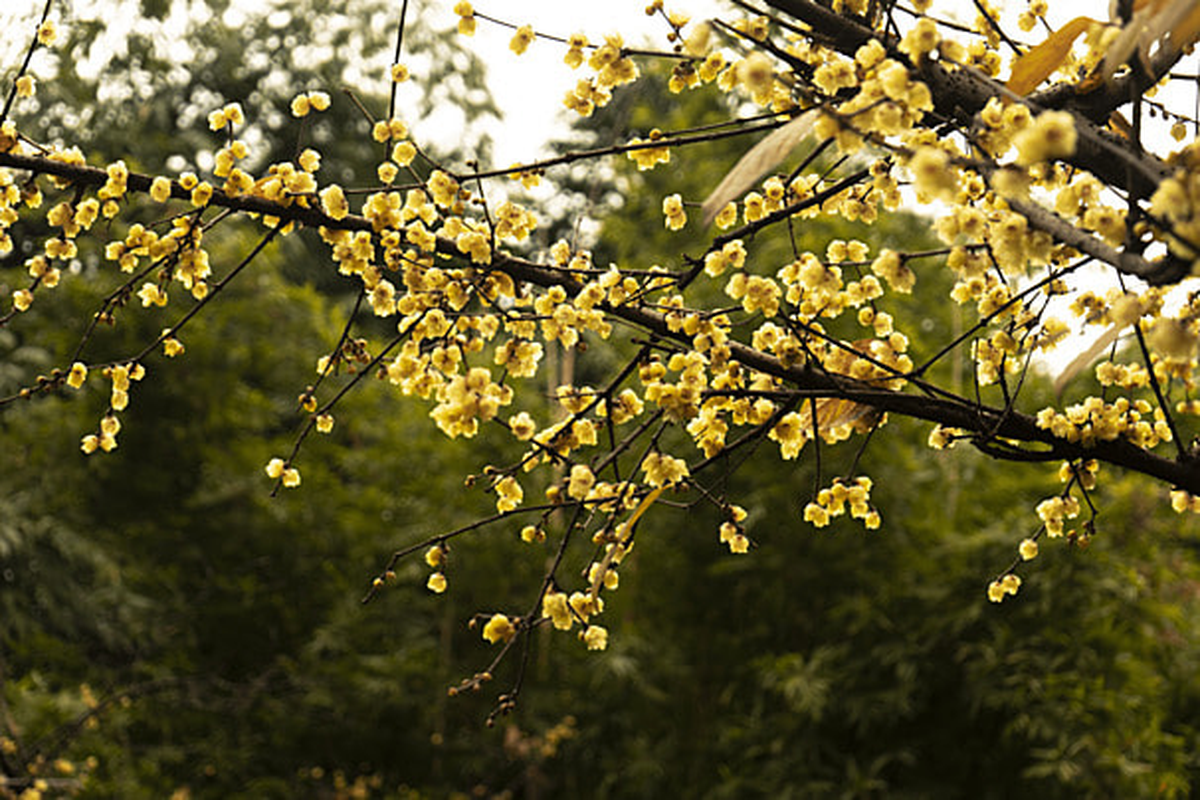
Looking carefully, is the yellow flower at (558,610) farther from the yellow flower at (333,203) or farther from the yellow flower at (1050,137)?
the yellow flower at (1050,137)

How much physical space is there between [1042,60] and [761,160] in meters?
0.24

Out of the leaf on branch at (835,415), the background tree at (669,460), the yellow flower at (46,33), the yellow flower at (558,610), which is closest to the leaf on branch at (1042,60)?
the background tree at (669,460)

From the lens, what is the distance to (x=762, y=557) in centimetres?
327

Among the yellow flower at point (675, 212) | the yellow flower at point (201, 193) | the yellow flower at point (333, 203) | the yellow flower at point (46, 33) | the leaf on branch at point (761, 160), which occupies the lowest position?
the leaf on branch at point (761, 160)

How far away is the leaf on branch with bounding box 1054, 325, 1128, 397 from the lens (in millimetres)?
725

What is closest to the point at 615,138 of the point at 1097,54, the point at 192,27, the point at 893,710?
the point at 1097,54

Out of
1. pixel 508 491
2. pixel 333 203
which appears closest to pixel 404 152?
pixel 333 203

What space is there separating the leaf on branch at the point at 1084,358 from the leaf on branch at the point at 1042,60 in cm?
19

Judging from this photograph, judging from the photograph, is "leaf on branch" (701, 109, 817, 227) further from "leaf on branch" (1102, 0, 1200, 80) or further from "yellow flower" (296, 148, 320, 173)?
"yellow flower" (296, 148, 320, 173)

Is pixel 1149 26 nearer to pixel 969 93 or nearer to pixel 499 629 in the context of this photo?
pixel 969 93

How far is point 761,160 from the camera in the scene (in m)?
0.65

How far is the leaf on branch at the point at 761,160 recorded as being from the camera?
0.63m

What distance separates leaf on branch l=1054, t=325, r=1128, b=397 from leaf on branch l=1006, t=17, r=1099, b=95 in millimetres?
191

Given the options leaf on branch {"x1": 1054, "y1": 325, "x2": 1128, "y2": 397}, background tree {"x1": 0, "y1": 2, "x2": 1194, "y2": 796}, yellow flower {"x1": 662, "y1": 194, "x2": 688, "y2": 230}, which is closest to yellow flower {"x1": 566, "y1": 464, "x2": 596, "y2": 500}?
background tree {"x1": 0, "y1": 2, "x2": 1194, "y2": 796}
